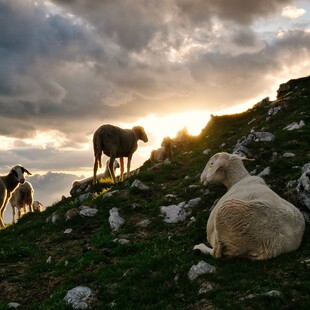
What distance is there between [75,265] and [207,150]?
18.5 meters

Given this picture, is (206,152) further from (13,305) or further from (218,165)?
(13,305)

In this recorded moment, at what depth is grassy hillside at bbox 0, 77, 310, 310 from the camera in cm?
834

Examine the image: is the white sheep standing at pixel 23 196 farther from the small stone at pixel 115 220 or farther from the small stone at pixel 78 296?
the small stone at pixel 78 296

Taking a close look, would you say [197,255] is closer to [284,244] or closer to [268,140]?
[284,244]

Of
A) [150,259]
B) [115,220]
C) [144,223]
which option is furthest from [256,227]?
[115,220]

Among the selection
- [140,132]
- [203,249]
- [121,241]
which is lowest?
[203,249]

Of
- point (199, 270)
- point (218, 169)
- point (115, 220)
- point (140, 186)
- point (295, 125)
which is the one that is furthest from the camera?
point (295, 125)

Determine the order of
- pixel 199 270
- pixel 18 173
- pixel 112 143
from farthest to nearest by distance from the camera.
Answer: pixel 18 173 → pixel 112 143 → pixel 199 270

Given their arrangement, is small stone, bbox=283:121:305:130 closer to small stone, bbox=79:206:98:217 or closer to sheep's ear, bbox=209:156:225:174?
sheep's ear, bbox=209:156:225:174

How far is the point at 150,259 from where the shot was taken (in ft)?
36.1

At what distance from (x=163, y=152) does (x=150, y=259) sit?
26888 millimetres

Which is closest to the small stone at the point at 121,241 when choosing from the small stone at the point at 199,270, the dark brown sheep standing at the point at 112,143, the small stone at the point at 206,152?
the small stone at the point at 199,270

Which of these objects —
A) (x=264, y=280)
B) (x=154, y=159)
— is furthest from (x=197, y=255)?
(x=154, y=159)

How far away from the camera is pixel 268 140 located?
826 inches
